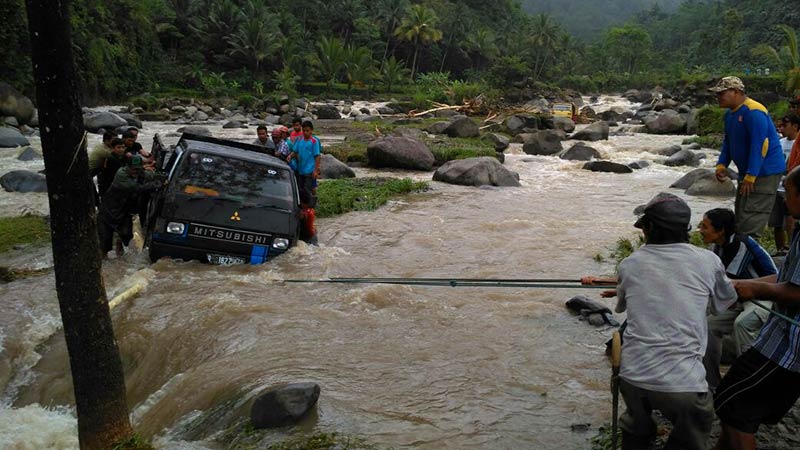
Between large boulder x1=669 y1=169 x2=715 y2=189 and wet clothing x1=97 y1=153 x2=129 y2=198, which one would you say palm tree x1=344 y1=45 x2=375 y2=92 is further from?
wet clothing x1=97 y1=153 x2=129 y2=198

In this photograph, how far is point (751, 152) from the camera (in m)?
6.42

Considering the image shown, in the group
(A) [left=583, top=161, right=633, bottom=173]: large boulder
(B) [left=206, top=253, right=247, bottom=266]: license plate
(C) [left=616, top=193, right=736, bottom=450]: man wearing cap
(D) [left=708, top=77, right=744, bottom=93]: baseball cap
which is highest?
(D) [left=708, top=77, right=744, bottom=93]: baseball cap

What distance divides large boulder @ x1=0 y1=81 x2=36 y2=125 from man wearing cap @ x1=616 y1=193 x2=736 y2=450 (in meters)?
27.7

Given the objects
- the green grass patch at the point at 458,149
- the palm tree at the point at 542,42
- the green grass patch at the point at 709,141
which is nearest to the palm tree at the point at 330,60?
the palm tree at the point at 542,42

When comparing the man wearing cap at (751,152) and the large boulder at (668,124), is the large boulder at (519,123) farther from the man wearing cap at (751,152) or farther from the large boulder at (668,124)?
the man wearing cap at (751,152)

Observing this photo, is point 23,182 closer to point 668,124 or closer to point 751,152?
point 751,152

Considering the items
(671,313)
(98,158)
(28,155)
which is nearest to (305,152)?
(98,158)

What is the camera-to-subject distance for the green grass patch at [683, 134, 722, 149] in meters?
26.4

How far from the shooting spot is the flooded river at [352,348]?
16.5ft

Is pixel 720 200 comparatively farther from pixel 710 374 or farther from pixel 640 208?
pixel 710 374

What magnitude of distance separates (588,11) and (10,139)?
16819 cm

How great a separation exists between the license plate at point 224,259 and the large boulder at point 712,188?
1252 cm

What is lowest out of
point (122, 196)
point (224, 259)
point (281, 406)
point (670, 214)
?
point (224, 259)

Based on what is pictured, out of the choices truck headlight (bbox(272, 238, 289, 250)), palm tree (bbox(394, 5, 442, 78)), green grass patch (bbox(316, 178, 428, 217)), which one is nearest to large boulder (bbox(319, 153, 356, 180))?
green grass patch (bbox(316, 178, 428, 217))
